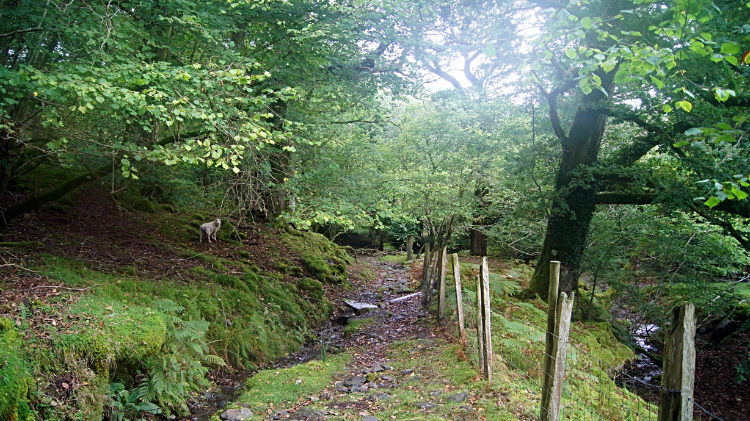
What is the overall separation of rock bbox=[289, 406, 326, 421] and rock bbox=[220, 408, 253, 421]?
0.62 meters

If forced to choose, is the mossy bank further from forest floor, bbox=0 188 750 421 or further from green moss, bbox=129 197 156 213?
green moss, bbox=129 197 156 213

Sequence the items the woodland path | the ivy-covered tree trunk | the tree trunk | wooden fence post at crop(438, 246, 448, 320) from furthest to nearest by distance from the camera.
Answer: the tree trunk
the ivy-covered tree trunk
wooden fence post at crop(438, 246, 448, 320)
the woodland path

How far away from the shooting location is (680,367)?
2672mm

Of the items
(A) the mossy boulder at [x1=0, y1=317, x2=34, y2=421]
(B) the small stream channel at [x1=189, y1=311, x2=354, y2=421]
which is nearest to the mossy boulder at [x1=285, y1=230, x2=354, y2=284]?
(B) the small stream channel at [x1=189, y1=311, x2=354, y2=421]

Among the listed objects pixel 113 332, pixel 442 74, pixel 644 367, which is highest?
pixel 442 74

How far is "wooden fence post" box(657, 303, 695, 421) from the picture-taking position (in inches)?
104

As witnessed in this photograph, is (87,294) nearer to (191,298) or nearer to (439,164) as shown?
(191,298)

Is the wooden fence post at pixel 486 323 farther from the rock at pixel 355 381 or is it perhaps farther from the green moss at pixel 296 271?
the green moss at pixel 296 271

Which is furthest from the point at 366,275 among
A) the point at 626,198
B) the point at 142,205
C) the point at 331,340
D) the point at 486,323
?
the point at 486,323

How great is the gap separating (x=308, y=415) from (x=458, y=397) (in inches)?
77.7

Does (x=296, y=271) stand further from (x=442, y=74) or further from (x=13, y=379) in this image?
(x=13, y=379)

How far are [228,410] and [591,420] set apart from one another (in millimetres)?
4709

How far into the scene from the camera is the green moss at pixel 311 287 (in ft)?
40.6

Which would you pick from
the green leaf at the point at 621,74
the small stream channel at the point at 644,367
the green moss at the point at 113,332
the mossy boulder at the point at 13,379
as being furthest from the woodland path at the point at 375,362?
the small stream channel at the point at 644,367
